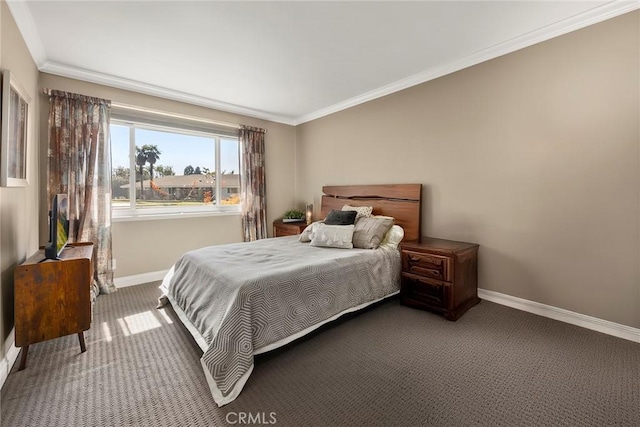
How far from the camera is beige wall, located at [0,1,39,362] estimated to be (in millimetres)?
1880

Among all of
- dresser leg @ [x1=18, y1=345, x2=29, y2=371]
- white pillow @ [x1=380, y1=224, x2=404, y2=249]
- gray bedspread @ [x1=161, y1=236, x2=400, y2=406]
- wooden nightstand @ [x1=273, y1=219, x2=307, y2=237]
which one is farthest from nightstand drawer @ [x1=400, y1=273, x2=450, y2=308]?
dresser leg @ [x1=18, y1=345, x2=29, y2=371]

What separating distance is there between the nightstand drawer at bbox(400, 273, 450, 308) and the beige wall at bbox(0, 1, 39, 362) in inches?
122

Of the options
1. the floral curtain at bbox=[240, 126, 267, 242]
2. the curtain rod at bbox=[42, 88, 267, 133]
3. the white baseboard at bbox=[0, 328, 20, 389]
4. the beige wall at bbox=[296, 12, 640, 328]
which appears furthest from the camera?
the floral curtain at bbox=[240, 126, 267, 242]

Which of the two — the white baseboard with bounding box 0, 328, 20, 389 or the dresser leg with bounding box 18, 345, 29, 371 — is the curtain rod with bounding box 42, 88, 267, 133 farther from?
the dresser leg with bounding box 18, 345, 29, 371

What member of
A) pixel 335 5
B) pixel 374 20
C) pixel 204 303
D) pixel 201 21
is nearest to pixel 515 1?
pixel 374 20

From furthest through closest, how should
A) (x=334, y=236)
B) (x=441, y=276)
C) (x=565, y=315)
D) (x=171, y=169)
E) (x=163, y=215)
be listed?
(x=171, y=169)
(x=163, y=215)
(x=334, y=236)
(x=441, y=276)
(x=565, y=315)

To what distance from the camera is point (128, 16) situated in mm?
2232

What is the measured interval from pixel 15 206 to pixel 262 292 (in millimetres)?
2092

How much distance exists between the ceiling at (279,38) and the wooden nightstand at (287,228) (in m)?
2.06

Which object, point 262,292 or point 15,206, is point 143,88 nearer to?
point 15,206

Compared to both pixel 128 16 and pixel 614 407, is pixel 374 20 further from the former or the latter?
pixel 614 407

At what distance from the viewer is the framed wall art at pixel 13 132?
1846 mm

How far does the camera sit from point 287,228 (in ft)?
15.2

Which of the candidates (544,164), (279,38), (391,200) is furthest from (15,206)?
(544,164)
